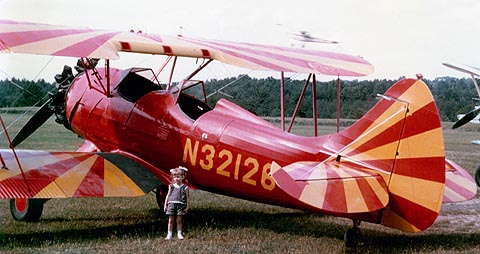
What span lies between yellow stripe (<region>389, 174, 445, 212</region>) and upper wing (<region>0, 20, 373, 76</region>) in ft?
7.60

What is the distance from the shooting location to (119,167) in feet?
23.5

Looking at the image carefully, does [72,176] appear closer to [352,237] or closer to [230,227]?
[230,227]

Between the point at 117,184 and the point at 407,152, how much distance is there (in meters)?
3.25

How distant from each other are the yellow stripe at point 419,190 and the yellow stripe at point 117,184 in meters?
2.90

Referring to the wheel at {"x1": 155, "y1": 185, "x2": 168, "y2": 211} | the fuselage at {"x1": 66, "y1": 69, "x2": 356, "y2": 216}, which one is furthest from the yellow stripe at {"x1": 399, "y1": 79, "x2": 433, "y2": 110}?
the wheel at {"x1": 155, "y1": 185, "x2": 168, "y2": 211}

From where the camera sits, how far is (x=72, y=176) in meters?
6.71

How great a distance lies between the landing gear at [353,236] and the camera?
19.9 ft

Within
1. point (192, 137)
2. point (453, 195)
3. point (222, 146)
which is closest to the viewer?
point (453, 195)

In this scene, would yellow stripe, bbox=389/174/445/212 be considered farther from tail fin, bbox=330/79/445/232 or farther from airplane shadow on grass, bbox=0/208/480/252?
airplane shadow on grass, bbox=0/208/480/252

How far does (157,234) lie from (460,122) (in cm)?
879

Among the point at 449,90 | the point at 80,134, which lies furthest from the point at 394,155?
the point at 449,90

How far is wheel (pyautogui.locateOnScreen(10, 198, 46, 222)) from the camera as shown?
7465 mm

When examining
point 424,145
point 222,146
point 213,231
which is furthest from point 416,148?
point 213,231

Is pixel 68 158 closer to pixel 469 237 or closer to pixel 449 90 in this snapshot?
pixel 469 237
